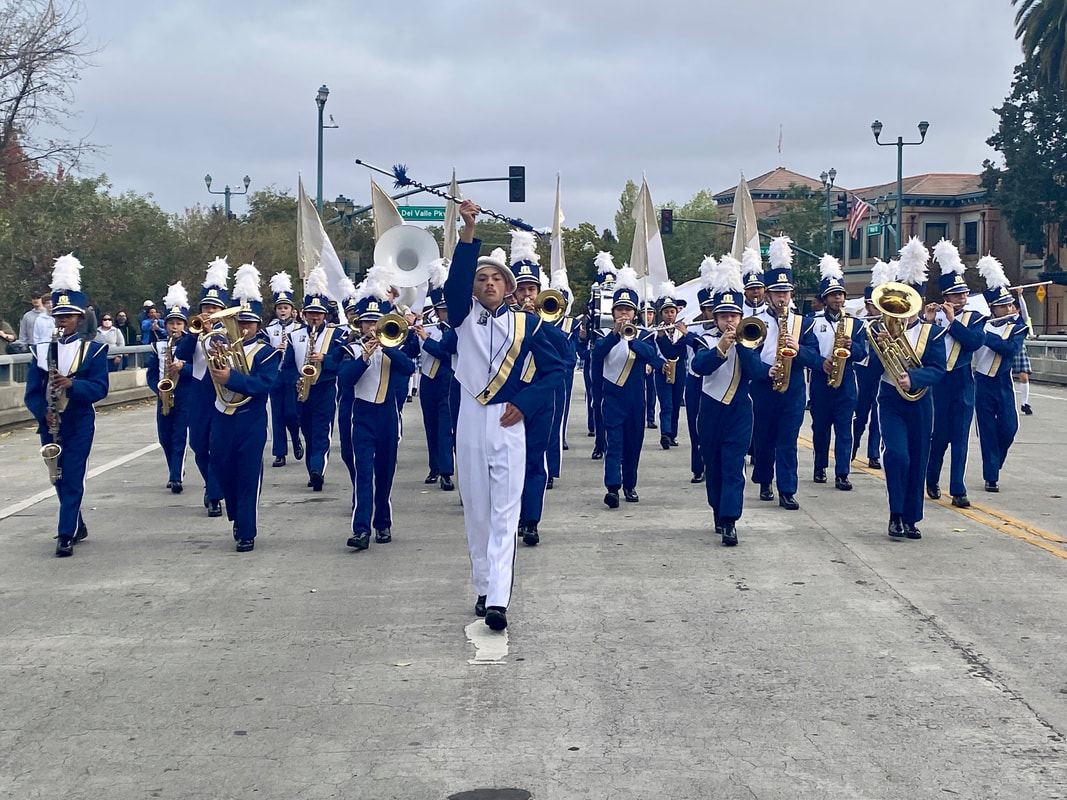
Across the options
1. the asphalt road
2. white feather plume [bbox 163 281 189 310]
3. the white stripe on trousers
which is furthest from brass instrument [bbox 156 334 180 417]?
A: the white stripe on trousers

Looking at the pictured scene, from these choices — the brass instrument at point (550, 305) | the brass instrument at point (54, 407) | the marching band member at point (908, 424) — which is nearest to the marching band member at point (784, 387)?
the marching band member at point (908, 424)

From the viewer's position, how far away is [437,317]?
14.5 m

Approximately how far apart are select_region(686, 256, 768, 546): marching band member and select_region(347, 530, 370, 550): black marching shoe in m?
2.55

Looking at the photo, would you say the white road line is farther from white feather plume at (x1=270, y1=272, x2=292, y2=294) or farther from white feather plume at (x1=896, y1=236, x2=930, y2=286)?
white feather plume at (x1=896, y1=236, x2=930, y2=286)

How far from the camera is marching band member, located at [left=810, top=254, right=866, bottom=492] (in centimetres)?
1261

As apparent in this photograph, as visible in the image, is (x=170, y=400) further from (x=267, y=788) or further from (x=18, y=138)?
(x=18, y=138)

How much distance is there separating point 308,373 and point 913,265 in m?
5.91

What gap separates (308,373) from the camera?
13.7m

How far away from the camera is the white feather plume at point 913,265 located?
12125mm

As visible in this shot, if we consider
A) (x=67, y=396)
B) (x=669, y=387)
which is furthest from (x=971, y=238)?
(x=67, y=396)

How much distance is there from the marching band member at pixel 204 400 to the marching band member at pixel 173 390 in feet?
2.65

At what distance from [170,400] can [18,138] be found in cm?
1984

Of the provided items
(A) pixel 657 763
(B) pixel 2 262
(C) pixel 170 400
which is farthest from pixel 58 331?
(B) pixel 2 262

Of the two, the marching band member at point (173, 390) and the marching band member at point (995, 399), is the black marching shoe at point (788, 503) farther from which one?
the marching band member at point (173, 390)
